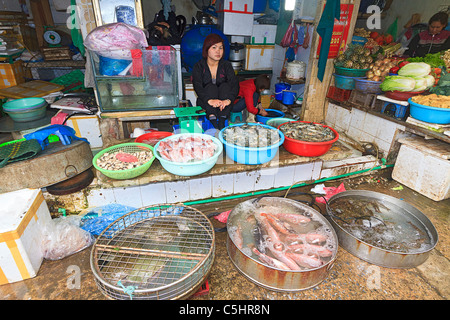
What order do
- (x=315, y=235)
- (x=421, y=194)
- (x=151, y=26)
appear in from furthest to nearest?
(x=151, y=26) < (x=421, y=194) < (x=315, y=235)

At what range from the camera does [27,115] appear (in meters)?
4.44

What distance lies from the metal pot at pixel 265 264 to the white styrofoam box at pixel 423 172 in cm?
212

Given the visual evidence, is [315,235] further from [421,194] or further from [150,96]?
[150,96]

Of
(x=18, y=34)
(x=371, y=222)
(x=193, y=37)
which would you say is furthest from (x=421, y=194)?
(x=18, y=34)

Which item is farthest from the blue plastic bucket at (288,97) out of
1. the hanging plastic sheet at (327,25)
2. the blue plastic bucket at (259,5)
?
the blue plastic bucket at (259,5)

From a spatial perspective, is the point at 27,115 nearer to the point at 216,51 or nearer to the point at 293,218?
the point at 216,51

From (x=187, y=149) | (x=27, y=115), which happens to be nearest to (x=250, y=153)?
(x=187, y=149)

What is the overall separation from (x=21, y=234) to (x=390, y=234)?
366 centimetres

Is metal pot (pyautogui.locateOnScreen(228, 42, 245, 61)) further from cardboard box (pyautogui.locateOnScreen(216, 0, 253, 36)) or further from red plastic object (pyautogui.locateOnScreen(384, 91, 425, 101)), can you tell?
red plastic object (pyautogui.locateOnScreen(384, 91, 425, 101))

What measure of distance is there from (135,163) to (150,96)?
1.67 meters

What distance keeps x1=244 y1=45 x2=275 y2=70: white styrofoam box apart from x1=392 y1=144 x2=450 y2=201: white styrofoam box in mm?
4895

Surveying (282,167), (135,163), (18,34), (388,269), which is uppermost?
(18,34)

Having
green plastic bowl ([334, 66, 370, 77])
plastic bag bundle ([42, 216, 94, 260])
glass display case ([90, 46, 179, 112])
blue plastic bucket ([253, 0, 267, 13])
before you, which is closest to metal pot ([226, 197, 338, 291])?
plastic bag bundle ([42, 216, 94, 260])
